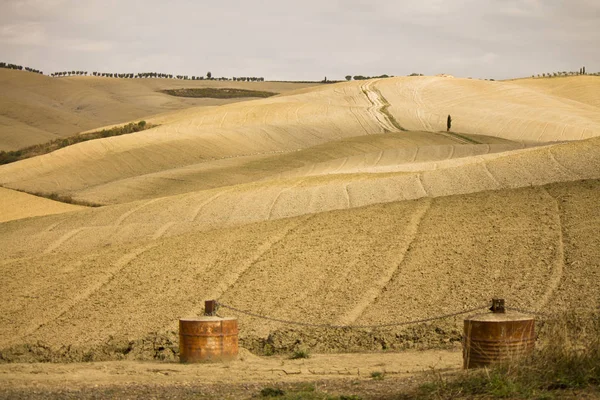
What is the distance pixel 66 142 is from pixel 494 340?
69.8 metres

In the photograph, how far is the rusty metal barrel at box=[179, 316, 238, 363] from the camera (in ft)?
53.2

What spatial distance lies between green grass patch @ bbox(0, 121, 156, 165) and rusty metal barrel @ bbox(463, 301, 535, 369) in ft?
216

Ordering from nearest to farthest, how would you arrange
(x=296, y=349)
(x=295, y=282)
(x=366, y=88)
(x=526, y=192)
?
(x=296, y=349) < (x=295, y=282) < (x=526, y=192) < (x=366, y=88)

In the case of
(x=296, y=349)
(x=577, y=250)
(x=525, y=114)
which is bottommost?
(x=296, y=349)

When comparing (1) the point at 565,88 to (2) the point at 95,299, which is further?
(1) the point at 565,88

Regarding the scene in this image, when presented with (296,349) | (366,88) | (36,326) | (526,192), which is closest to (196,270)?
(36,326)

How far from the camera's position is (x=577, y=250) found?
21297 mm

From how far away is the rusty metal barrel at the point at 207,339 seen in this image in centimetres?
1622

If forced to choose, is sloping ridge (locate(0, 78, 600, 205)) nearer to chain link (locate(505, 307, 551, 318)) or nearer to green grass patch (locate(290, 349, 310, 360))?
green grass patch (locate(290, 349, 310, 360))

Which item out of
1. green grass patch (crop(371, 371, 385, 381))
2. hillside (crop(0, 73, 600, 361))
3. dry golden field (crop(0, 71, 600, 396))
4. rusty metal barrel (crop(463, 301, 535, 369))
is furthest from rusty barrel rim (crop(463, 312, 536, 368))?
dry golden field (crop(0, 71, 600, 396))

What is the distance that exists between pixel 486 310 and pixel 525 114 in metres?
66.7

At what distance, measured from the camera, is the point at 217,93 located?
154 meters

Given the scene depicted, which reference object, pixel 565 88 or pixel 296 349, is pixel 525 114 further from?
pixel 296 349

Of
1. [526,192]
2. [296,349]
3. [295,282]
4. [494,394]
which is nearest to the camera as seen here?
[494,394]
